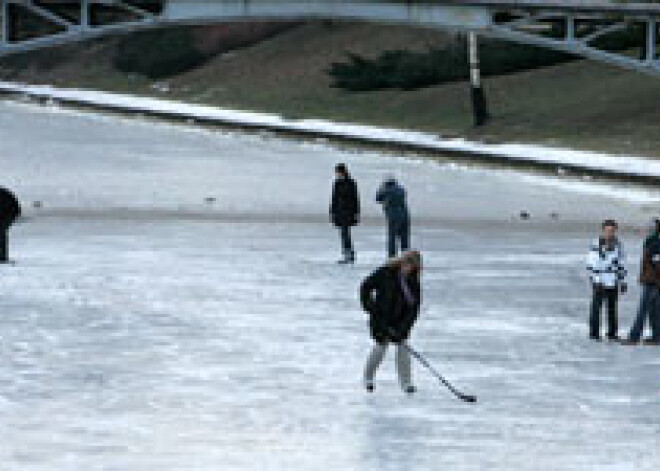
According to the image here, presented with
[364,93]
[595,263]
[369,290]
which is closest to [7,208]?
[595,263]

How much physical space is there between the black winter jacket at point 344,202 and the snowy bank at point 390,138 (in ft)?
61.4

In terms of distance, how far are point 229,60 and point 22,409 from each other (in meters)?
79.8

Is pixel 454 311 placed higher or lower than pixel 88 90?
higher

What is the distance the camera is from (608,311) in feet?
81.2

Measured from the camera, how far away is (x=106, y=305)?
27.2 metres

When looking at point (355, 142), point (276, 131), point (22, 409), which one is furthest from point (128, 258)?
point (276, 131)

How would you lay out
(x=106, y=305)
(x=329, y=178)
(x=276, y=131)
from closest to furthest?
(x=106, y=305)
(x=329, y=178)
(x=276, y=131)

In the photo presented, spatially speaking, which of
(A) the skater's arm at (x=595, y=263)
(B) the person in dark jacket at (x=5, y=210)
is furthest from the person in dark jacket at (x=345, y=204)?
(A) the skater's arm at (x=595, y=263)

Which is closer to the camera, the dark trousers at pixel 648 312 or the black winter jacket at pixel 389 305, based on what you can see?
the black winter jacket at pixel 389 305

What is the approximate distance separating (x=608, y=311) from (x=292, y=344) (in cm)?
343

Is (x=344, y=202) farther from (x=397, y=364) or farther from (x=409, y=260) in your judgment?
(x=409, y=260)

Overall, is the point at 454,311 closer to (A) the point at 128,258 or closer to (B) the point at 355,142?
(A) the point at 128,258

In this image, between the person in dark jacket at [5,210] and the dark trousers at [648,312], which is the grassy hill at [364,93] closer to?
the person in dark jacket at [5,210]

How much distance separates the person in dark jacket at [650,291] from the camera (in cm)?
2369
